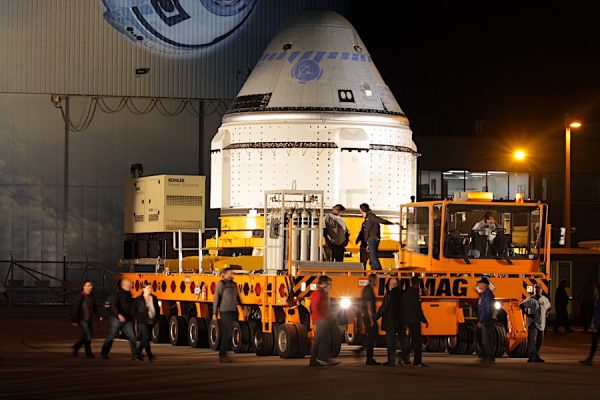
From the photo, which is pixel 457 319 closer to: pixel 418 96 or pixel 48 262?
pixel 48 262

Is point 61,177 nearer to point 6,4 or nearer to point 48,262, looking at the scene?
point 48,262

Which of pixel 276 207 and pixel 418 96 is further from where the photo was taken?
pixel 418 96

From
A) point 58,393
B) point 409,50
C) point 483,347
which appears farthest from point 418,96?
point 58,393

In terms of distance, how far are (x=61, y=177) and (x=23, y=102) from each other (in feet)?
10.9

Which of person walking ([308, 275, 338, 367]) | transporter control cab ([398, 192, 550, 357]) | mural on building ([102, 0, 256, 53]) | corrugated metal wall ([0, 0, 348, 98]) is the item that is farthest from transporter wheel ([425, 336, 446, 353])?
mural on building ([102, 0, 256, 53])

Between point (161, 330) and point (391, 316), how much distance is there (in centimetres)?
1040

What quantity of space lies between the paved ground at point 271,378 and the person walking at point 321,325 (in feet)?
1.13

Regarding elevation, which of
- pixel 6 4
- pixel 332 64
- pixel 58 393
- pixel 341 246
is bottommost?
pixel 58 393

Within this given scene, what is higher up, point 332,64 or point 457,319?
point 332,64

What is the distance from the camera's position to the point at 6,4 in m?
53.2

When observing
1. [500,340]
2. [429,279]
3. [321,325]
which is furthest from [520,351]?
[321,325]

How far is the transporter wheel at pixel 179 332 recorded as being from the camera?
34.5m

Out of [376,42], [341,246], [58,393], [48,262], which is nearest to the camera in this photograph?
[58,393]

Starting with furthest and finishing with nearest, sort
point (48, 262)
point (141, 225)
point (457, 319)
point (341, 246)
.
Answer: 1. point (48, 262)
2. point (141, 225)
3. point (341, 246)
4. point (457, 319)
